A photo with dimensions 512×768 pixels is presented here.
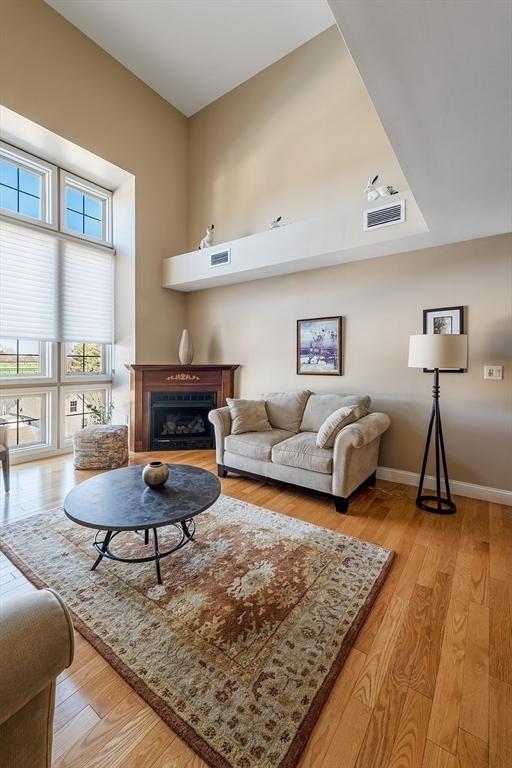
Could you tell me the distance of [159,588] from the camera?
1.79 m

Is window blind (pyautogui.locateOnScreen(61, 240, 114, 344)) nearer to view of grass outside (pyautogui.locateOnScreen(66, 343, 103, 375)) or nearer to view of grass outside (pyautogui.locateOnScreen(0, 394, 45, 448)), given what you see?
view of grass outside (pyautogui.locateOnScreen(66, 343, 103, 375))

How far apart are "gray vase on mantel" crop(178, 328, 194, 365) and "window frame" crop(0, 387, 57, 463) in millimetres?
1699

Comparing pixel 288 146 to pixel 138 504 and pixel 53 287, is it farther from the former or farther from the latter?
pixel 138 504

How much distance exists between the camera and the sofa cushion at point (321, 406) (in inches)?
133

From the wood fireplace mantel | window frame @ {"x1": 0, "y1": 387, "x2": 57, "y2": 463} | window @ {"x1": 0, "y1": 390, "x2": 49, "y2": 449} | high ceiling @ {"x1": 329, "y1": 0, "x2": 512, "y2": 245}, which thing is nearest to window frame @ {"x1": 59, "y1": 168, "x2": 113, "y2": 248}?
the wood fireplace mantel

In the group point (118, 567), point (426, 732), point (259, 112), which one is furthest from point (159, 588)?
point (259, 112)

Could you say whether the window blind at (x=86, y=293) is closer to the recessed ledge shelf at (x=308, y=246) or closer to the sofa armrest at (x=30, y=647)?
the recessed ledge shelf at (x=308, y=246)

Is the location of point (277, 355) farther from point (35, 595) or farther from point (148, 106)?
point (148, 106)

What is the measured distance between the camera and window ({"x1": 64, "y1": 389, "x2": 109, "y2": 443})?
4.38 meters

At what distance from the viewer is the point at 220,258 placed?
416 centimetres

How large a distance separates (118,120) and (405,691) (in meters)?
6.05

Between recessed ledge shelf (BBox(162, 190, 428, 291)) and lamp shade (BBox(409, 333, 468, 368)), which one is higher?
recessed ledge shelf (BBox(162, 190, 428, 291))

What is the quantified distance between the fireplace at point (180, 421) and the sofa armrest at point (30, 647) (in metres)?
3.89

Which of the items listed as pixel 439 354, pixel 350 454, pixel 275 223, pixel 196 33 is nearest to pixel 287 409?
pixel 350 454
